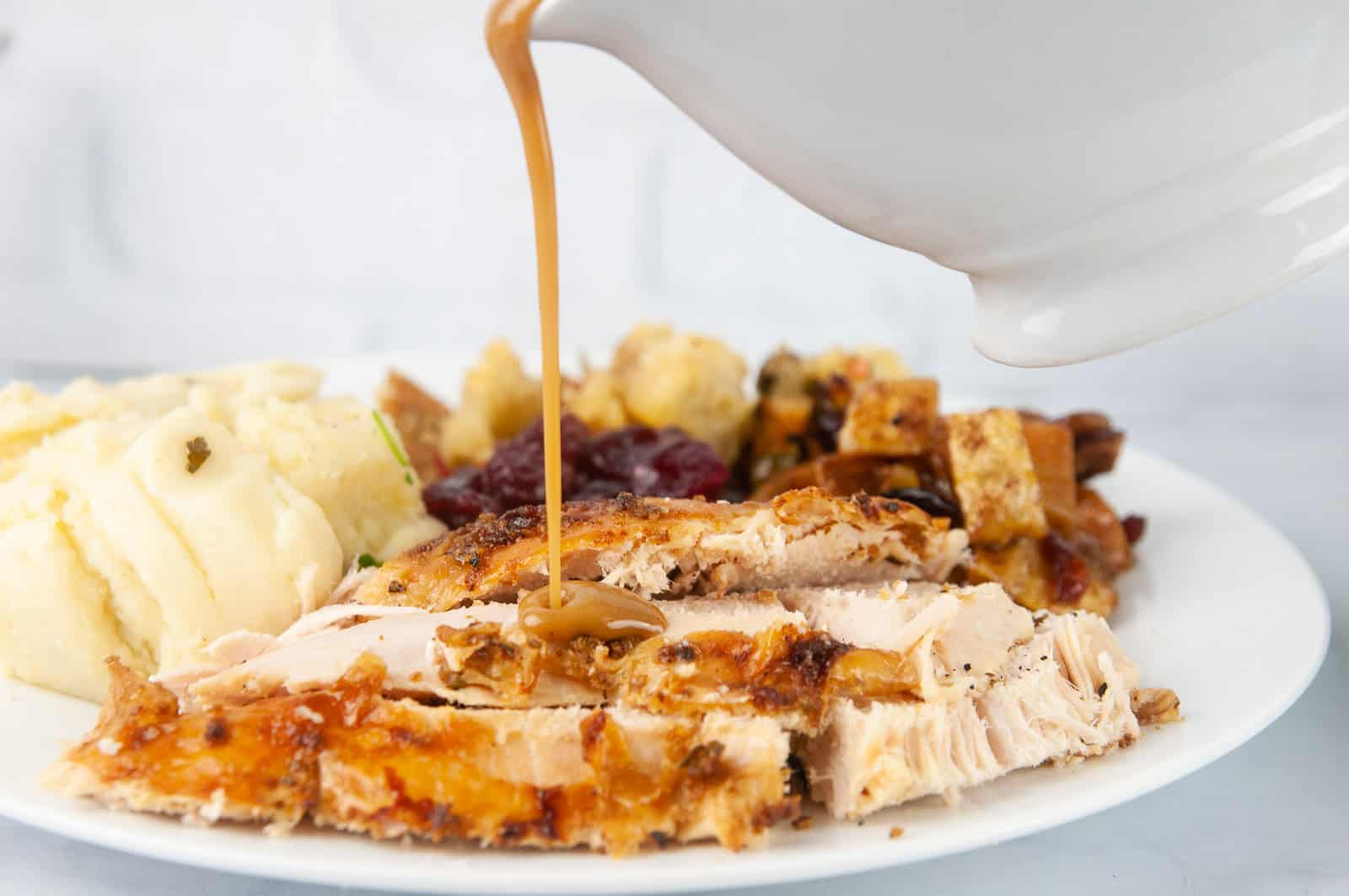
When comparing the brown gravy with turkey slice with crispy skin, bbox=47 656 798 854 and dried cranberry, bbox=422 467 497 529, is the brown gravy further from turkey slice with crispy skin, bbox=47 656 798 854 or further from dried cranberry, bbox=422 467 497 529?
dried cranberry, bbox=422 467 497 529

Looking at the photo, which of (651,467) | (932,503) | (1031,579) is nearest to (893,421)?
(932,503)

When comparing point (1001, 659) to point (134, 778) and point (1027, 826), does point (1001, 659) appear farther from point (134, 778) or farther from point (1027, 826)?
point (134, 778)

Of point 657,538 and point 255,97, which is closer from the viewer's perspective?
point 657,538

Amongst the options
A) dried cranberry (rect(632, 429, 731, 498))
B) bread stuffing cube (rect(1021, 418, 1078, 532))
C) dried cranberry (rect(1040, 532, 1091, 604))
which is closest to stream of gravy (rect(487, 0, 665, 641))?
dried cranberry (rect(632, 429, 731, 498))

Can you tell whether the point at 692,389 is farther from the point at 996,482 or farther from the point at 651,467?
the point at 996,482

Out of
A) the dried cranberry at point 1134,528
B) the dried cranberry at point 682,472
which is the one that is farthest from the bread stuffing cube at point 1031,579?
the dried cranberry at point 682,472

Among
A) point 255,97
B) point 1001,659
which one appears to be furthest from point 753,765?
point 255,97
